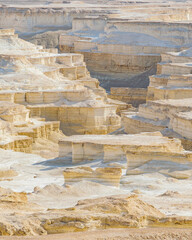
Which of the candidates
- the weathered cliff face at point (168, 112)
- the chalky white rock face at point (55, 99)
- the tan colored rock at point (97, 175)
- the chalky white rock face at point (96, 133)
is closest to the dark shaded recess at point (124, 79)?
the chalky white rock face at point (96, 133)

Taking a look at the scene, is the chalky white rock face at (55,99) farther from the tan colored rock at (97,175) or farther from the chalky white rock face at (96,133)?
the tan colored rock at (97,175)

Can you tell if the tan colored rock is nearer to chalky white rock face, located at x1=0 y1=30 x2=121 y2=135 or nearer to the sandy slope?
the sandy slope

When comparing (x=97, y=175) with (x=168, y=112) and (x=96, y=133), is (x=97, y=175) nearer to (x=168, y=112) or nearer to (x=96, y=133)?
(x=168, y=112)

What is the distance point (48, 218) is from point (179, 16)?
2143 inches

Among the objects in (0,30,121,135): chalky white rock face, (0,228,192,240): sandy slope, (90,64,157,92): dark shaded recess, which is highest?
(0,228,192,240): sandy slope

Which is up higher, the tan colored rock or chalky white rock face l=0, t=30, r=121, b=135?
the tan colored rock

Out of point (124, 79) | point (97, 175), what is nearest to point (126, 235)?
point (97, 175)

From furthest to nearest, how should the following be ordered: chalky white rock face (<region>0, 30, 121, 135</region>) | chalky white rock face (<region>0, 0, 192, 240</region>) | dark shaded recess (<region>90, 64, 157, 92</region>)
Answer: dark shaded recess (<region>90, 64, 157, 92</region>)
chalky white rock face (<region>0, 30, 121, 135</region>)
chalky white rock face (<region>0, 0, 192, 240</region>)

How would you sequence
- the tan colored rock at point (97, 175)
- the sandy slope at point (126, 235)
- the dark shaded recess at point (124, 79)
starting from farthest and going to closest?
1. the dark shaded recess at point (124, 79)
2. the tan colored rock at point (97, 175)
3. the sandy slope at point (126, 235)

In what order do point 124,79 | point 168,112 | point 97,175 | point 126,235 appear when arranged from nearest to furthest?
1. point 126,235
2. point 97,175
3. point 168,112
4. point 124,79

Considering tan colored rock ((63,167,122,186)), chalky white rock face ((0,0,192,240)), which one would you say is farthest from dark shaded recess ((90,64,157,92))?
tan colored rock ((63,167,122,186))

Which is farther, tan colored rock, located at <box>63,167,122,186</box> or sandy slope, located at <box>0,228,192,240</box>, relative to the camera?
tan colored rock, located at <box>63,167,122,186</box>

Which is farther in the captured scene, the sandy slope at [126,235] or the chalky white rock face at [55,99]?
the chalky white rock face at [55,99]

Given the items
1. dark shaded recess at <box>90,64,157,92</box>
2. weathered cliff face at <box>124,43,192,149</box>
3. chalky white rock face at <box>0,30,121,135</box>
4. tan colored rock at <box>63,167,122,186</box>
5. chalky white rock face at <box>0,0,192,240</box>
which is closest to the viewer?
chalky white rock face at <box>0,0,192,240</box>
